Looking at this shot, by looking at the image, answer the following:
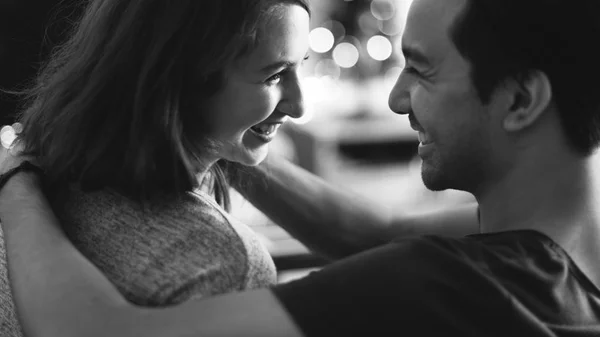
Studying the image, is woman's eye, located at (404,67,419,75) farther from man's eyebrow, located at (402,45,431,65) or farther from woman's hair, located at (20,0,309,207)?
woman's hair, located at (20,0,309,207)

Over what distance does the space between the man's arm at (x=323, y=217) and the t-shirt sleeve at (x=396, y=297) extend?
76cm

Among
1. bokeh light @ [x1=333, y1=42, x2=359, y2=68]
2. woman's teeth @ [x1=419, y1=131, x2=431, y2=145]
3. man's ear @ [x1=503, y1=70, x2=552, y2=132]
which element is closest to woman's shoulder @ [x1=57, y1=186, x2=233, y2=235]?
woman's teeth @ [x1=419, y1=131, x2=431, y2=145]

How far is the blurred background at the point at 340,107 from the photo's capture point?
282 centimetres

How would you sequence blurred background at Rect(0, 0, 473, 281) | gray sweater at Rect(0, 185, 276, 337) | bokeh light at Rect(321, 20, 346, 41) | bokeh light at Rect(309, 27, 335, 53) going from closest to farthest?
gray sweater at Rect(0, 185, 276, 337) → blurred background at Rect(0, 0, 473, 281) → bokeh light at Rect(321, 20, 346, 41) → bokeh light at Rect(309, 27, 335, 53)

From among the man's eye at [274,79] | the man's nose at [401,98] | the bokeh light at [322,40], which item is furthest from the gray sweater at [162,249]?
the bokeh light at [322,40]

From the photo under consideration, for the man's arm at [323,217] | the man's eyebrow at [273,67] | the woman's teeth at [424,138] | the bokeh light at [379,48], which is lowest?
the bokeh light at [379,48]

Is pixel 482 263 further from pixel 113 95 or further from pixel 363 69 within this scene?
pixel 363 69

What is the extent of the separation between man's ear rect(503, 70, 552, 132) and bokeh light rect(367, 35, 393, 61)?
15.2 metres

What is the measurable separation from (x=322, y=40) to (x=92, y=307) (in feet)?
55.5

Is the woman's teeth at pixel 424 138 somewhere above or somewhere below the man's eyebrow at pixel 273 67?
below

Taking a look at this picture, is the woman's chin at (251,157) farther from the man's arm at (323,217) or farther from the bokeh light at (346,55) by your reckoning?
the bokeh light at (346,55)

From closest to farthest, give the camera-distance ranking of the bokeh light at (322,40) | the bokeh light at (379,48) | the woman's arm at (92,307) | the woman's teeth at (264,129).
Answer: the woman's arm at (92,307), the woman's teeth at (264,129), the bokeh light at (379,48), the bokeh light at (322,40)

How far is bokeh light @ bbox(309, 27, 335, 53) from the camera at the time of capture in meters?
17.4

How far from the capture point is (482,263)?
3.30 ft
